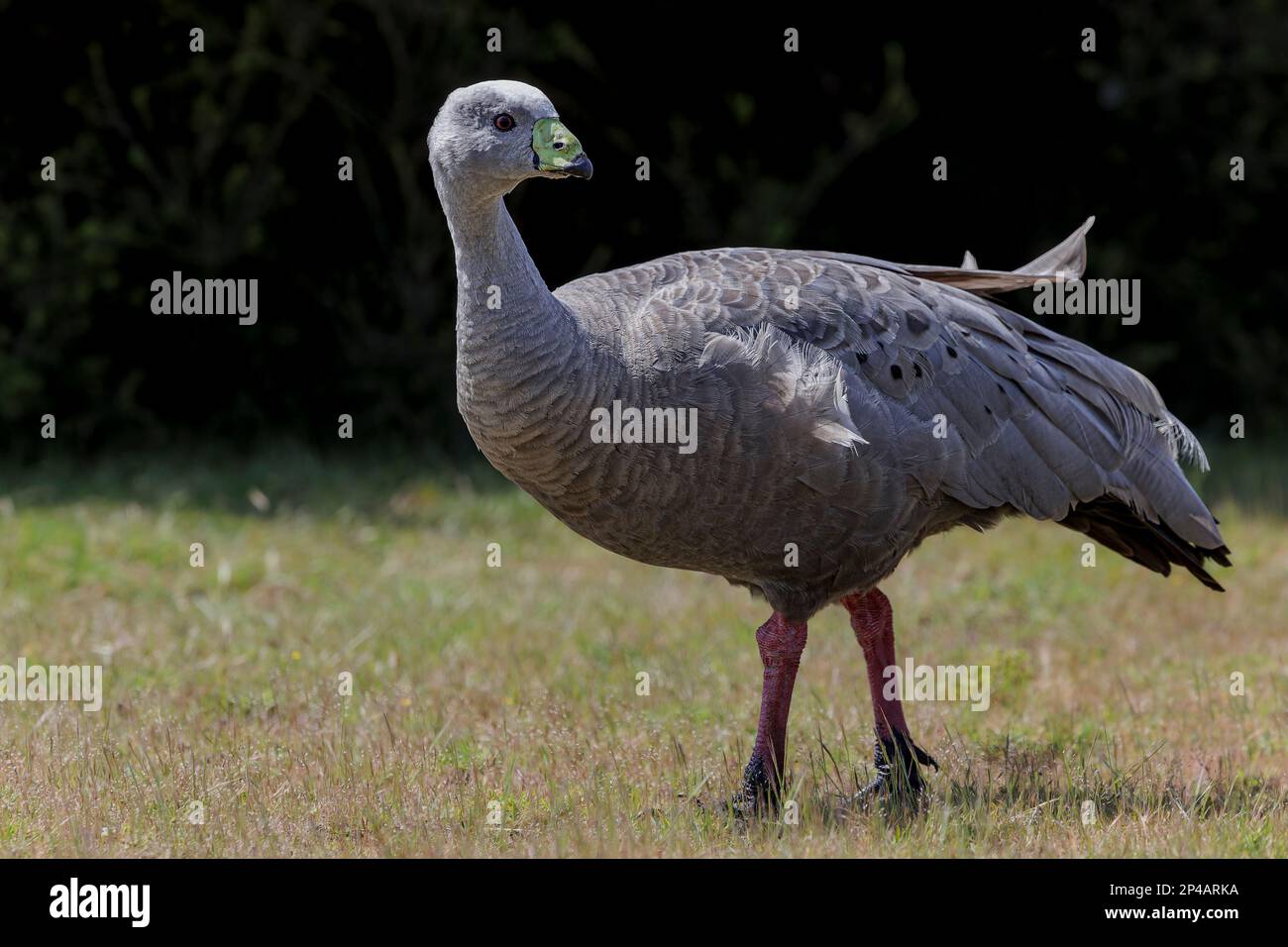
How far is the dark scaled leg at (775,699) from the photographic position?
5.39 m

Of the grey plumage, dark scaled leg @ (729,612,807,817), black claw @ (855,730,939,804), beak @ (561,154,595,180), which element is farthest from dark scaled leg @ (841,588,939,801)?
beak @ (561,154,595,180)

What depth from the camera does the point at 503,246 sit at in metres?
5.06

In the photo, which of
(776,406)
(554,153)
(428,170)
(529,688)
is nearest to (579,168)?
(554,153)

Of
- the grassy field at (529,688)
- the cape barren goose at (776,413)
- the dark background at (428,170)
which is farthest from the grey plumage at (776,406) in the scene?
the dark background at (428,170)

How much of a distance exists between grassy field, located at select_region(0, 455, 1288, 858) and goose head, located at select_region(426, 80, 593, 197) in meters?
2.00

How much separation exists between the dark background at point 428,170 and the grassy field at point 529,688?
4.48ft

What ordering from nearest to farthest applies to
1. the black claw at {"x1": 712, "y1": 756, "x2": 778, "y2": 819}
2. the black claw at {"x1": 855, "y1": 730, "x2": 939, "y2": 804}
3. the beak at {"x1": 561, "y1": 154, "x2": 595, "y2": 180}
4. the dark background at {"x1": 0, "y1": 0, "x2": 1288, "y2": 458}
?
the beak at {"x1": 561, "y1": 154, "x2": 595, "y2": 180} < the black claw at {"x1": 712, "y1": 756, "x2": 778, "y2": 819} < the black claw at {"x1": 855, "y1": 730, "x2": 939, "y2": 804} < the dark background at {"x1": 0, "y1": 0, "x2": 1288, "y2": 458}

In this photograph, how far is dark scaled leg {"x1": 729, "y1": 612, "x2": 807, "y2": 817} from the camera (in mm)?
5387

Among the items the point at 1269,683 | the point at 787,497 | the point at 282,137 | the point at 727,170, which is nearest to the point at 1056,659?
the point at 1269,683

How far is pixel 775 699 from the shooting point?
5.48m

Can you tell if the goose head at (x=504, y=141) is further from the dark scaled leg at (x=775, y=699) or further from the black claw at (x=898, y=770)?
the black claw at (x=898, y=770)

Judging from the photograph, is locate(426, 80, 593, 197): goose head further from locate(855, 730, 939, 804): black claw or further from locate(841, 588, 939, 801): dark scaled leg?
locate(855, 730, 939, 804): black claw

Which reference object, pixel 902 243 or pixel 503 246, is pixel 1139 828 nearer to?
pixel 503 246

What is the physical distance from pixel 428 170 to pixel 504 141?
7.00 meters
